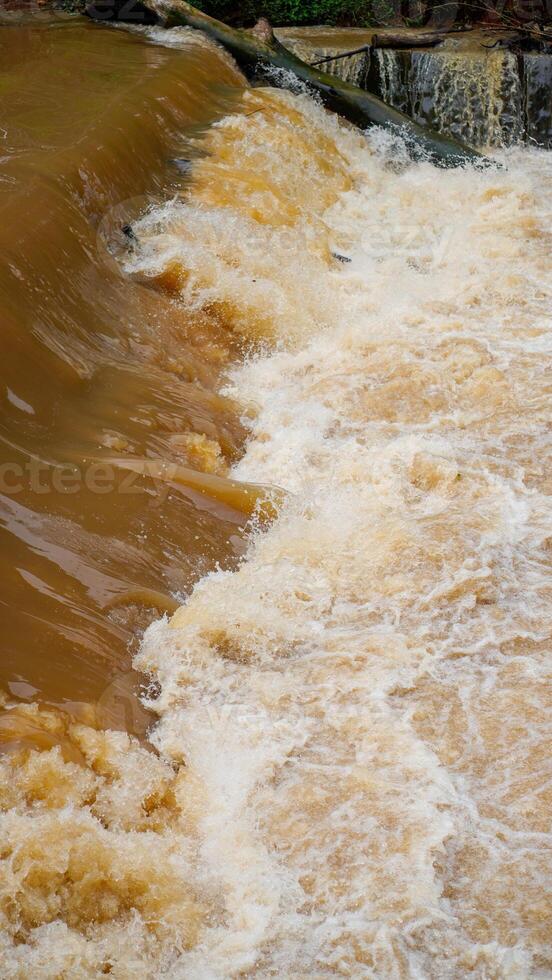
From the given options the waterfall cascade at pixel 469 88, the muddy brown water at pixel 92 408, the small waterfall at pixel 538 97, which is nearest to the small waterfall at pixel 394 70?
the waterfall cascade at pixel 469 88

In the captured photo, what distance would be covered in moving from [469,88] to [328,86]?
176 cm

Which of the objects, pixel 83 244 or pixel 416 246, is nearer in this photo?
pixel 83 244

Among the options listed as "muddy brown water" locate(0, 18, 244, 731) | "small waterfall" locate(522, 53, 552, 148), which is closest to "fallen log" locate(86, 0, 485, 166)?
"small waterfall" locate(522, 53, 552, 148)

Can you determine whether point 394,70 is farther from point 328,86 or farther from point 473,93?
point 328,86

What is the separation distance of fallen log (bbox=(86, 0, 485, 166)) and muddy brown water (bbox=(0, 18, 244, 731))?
2.21 meters

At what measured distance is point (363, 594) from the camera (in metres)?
3.81

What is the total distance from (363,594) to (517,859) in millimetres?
1296

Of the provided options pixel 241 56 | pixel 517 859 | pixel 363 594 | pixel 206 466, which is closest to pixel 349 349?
pixel 206 466

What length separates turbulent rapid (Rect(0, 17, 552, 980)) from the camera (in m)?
2.62

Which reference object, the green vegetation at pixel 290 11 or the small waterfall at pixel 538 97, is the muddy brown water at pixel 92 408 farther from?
the green vegetation at pixel 290 11

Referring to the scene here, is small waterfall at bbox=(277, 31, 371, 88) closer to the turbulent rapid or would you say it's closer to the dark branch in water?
the dark branch in water

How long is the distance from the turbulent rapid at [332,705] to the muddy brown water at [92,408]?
0.14 metres

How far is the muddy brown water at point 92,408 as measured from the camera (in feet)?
11.0

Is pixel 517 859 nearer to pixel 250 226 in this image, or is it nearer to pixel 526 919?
pixel 526 919
